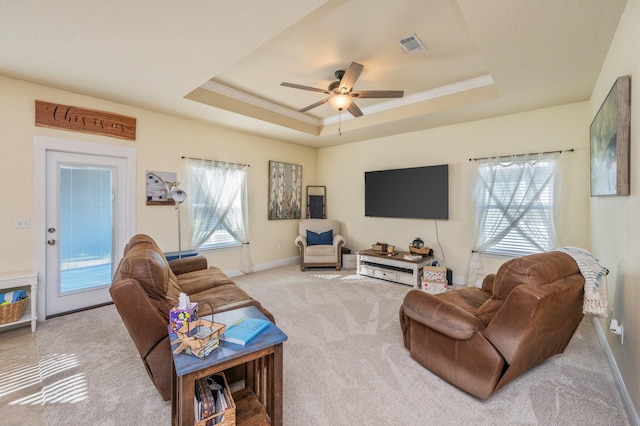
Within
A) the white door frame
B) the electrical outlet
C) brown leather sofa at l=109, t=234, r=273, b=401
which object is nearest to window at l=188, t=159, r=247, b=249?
the white door frame

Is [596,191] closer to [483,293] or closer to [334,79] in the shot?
[483,293]

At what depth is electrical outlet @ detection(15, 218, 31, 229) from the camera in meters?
3.08

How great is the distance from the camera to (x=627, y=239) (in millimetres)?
1879

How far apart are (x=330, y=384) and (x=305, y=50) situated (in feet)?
10.2

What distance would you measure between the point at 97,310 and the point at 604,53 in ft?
19.6

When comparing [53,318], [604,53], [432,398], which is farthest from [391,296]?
[53,318]

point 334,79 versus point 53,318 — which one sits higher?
point 334,79

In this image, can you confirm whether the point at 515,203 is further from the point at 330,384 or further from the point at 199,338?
the point at 199,338

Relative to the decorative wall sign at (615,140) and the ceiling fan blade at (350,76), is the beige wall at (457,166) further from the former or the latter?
the ceiling fan blade at (350,76)

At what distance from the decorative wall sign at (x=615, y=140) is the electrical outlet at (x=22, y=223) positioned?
5481 millimetres

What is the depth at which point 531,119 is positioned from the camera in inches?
151

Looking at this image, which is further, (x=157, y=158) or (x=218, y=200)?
(x=218, y=200)

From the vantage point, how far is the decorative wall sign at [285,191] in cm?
564

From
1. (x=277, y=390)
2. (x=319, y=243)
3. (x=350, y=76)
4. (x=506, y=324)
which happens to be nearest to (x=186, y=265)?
(x=277, y=390)
